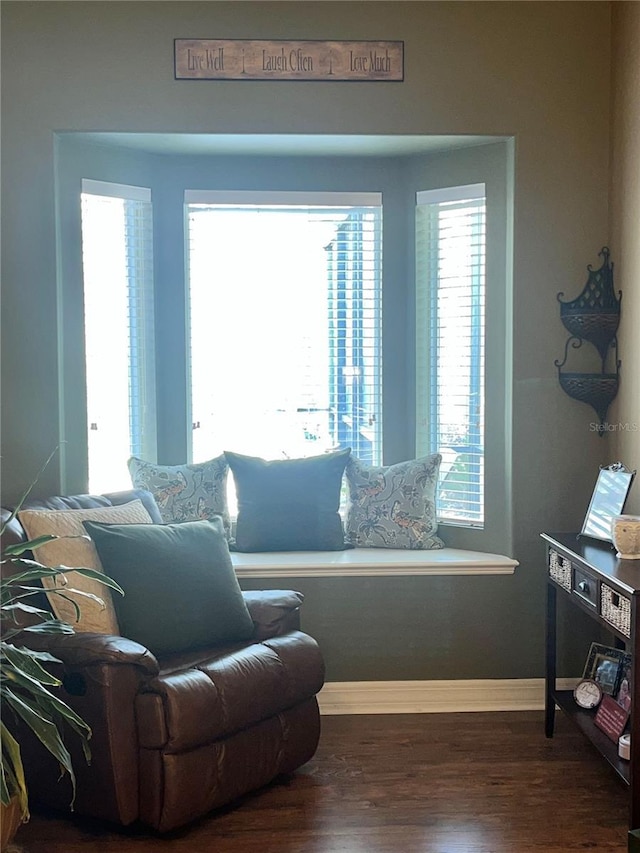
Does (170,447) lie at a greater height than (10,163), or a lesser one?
lesser

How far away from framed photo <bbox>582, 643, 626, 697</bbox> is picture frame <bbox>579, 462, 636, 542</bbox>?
448 mm

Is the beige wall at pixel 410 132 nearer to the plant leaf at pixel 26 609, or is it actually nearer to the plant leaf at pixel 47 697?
the plant leaf at pixel 26 609

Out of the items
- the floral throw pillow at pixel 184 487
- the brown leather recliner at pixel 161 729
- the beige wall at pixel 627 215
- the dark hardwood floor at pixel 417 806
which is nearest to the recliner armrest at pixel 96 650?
the brown leather recliner at pixel 161 729

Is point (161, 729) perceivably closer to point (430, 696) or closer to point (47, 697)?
point (47, 697)

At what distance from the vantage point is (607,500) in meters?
3.56

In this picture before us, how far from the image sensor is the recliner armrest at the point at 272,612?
345 centimetres

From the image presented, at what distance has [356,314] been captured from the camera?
4.47 meters

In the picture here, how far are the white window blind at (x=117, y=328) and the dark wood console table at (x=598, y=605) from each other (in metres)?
1.88

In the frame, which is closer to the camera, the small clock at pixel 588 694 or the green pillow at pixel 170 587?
the green pillow at pixel 170 587

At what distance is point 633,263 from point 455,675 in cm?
185

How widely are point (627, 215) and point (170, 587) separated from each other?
7.42 feet

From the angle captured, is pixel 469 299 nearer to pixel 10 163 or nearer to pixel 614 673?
pixel 614 673

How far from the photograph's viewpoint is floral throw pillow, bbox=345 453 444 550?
421 cm

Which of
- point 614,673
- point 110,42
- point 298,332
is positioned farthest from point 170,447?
point 614,673
